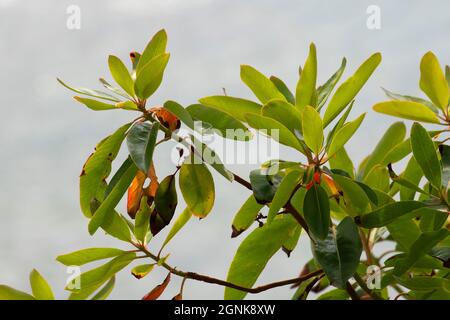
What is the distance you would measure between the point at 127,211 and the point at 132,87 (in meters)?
0.24

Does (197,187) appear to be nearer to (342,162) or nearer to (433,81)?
(342,162)

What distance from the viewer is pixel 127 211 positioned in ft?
4.62

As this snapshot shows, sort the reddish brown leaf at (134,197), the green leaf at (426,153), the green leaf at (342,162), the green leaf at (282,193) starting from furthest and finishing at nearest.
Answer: the green leaf at (342,162)
the reddish brown leaf at (134,197)
the green leaf at (426,153)
the green leaf at (282,193)

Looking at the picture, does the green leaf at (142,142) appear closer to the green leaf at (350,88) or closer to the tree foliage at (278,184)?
the tree foliage at (278,184)

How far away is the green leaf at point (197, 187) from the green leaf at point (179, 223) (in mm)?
139

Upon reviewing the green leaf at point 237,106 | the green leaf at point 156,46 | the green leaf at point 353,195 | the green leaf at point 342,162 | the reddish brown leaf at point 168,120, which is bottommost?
the green leaf at point 353,195

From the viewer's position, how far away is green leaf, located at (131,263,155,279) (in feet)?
4.85

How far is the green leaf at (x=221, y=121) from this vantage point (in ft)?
4.37

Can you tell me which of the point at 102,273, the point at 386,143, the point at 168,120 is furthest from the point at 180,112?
the point at 386,143

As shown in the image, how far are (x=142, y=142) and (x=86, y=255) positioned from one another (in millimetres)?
320

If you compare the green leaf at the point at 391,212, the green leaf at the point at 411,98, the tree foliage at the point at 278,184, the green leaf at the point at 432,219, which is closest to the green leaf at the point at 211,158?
the tree foliage at the point at 278,184

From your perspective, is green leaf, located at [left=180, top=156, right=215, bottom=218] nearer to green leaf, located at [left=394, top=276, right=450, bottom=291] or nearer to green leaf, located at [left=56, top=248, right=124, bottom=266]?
green leaf, located at [left=56, top=248, right=124, bottom=266]
